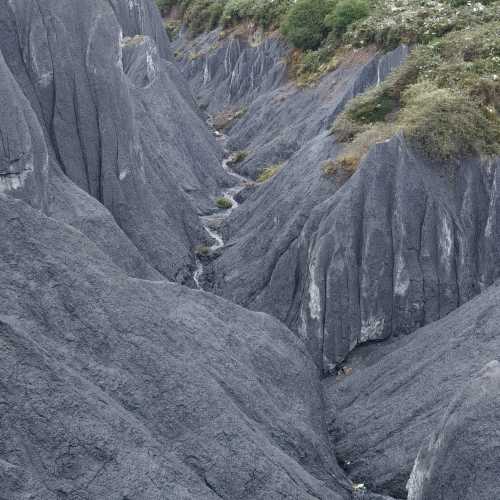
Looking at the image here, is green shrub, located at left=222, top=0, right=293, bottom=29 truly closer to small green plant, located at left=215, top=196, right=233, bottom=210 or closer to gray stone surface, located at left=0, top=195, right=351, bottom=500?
small green plant, located at left=215, top=196, right=233, bottom=210

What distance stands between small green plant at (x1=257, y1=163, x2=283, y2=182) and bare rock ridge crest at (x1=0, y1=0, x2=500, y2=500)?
46.3 inches

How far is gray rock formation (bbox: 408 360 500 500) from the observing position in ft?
27.0

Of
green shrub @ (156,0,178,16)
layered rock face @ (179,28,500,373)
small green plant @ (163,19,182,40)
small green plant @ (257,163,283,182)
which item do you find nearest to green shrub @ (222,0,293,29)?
small green plant @ (163,19,182,40)

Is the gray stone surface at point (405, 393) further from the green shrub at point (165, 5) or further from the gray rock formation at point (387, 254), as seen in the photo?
the green shrub at point (165, 5)

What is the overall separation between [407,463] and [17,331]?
24.5 ft

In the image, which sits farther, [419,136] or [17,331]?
[419,136]

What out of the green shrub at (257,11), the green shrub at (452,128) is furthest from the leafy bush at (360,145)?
the green shrub at (257,11)

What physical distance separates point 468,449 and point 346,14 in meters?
34.0

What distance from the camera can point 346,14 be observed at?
37531 mm

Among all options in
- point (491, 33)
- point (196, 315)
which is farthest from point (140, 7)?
point (196, 315)

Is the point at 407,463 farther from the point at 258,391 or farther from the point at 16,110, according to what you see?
the point at 16,110

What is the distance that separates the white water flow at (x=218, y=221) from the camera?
2355 cm

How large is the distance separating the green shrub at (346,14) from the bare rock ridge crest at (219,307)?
240 inches

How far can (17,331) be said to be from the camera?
9.28 meters
